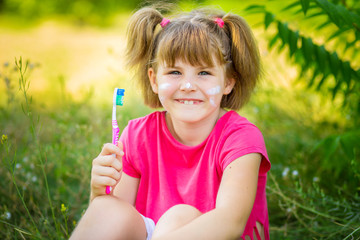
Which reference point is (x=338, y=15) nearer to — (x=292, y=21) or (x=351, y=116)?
(x=351, y=116)

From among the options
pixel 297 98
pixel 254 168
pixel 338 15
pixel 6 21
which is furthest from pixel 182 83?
pixel 6 21

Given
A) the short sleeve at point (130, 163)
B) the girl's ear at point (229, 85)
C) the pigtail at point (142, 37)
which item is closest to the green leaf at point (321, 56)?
the girl's ear at point (229, 85)

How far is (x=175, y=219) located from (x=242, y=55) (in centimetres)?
93

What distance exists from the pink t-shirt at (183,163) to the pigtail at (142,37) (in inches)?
12.1

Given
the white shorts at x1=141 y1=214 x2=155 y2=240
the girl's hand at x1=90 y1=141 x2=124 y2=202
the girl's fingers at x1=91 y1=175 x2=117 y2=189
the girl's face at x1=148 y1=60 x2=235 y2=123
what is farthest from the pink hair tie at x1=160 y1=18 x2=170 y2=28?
the white shorts at x1=141 y1=214 x2=155 y2=240

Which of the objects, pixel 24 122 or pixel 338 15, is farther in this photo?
pixel 24 122

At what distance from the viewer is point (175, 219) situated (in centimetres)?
173

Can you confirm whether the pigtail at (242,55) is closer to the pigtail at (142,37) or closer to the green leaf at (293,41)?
the green leaf at (293,41)

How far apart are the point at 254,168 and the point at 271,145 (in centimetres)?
142

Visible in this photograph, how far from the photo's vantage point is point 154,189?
2.18 metres

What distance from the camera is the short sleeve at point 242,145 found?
1853mm

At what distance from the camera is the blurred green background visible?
2240 millimetres

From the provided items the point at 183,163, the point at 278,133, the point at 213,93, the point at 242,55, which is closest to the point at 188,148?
the point at 183,163

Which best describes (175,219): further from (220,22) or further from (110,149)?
(220,22)
